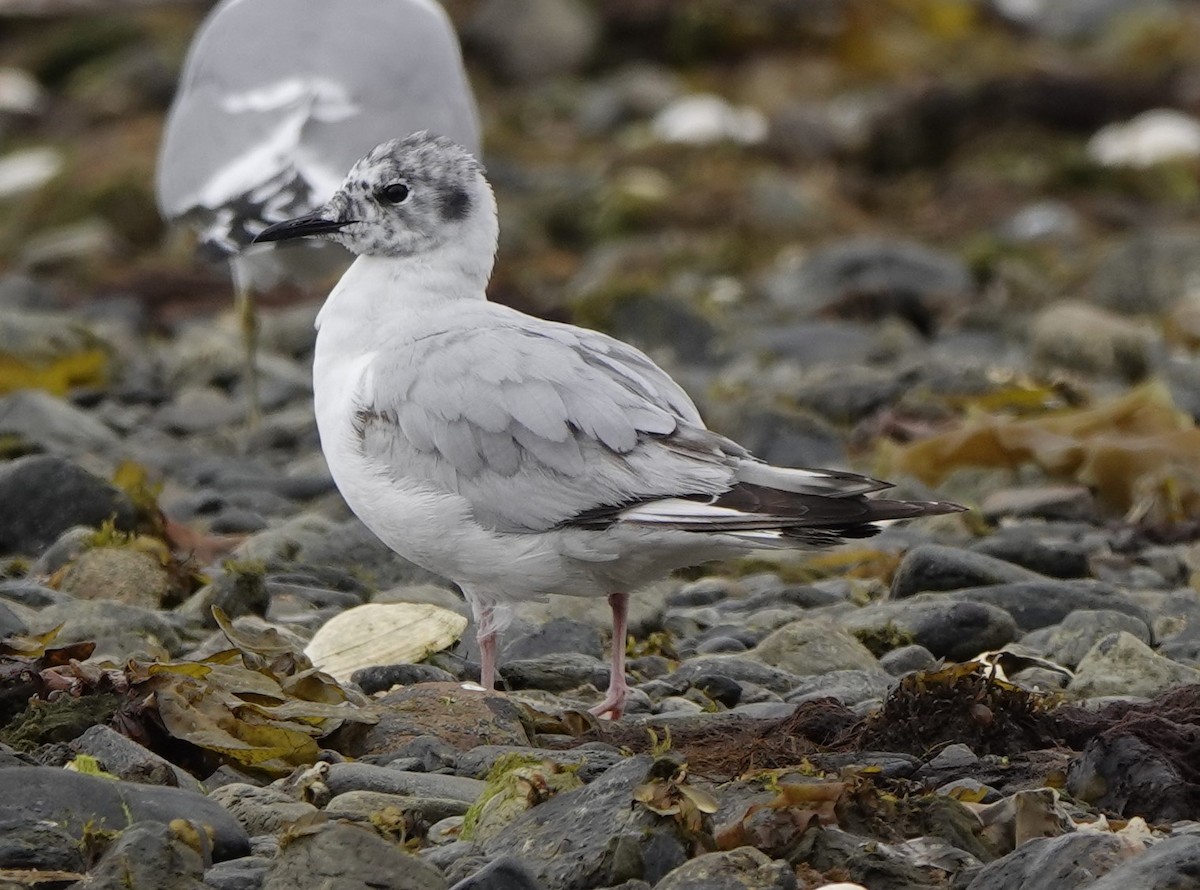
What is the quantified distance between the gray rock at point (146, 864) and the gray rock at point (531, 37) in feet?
55.7

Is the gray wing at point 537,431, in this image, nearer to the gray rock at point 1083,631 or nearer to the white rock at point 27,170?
the gray rock at point 1083,631

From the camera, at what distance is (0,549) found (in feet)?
19.0

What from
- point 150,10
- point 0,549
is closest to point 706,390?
point 0,549

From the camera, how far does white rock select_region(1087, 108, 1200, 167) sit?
1512 centimetres

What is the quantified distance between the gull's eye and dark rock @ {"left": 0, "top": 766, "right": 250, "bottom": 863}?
6.04ft

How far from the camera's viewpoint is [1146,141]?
15422 millimetres

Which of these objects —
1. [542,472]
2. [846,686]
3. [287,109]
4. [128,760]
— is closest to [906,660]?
[846,686]

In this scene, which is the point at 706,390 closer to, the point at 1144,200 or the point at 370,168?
the point at 370,168

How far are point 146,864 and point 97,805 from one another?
26 centimetres

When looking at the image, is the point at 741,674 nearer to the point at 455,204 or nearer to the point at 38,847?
the point at 455,204

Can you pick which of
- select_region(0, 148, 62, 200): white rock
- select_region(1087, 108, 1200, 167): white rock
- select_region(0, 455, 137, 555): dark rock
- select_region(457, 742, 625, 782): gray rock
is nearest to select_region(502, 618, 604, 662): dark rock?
select_region(457, 742, 625, 782): gray rock

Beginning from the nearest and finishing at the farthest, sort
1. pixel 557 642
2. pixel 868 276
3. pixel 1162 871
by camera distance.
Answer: pixel 1162 871, pixel 557 642, pixel 868 276

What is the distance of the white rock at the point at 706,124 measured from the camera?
16.0 meters

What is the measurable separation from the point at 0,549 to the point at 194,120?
105 inches
